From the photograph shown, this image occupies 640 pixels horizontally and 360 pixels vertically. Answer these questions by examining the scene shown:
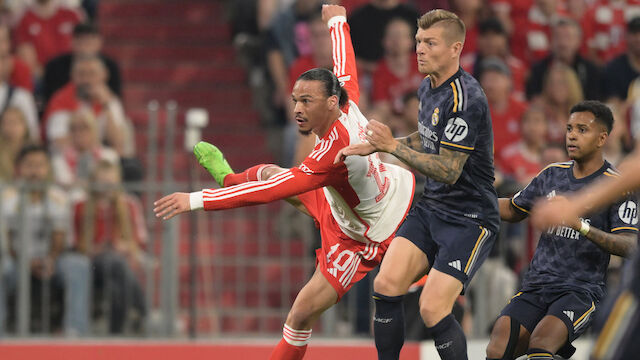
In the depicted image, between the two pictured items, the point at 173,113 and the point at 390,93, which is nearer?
the point at 173,113

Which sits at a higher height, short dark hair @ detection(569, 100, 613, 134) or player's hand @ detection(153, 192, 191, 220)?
short dark hair @ detection(569, 100, 613, 134)

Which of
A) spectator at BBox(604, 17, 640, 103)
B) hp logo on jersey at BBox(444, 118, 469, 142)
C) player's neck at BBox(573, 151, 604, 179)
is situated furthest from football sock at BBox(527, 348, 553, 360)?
spectator at BBox(604, 17, 640, 103)

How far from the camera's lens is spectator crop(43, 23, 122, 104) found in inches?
462

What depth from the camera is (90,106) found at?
1112 centimetres

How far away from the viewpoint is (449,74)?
6.46m

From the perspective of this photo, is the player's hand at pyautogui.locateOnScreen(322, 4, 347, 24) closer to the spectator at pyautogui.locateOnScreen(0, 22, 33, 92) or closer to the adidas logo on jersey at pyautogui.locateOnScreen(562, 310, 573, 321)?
the adidas logo on jersey at pyautogui.locateOnScreen(562, 310, 573, 321)

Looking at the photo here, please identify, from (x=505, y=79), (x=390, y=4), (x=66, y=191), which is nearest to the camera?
(x=66, y=191)

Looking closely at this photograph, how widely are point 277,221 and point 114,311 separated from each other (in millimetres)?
1692

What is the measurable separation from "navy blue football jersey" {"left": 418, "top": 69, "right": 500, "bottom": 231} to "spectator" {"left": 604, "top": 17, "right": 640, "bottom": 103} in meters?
5.29

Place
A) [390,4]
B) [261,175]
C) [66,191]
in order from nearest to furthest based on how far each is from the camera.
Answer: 1. [261,175]
2. [66,191]
3. [390,4]

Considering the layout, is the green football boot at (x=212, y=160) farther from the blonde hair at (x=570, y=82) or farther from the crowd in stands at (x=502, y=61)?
the blonde hair at (x=570, y=82)

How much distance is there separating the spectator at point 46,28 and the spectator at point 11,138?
172 cm

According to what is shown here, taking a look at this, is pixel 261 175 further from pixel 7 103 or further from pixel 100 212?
pixel 7 103

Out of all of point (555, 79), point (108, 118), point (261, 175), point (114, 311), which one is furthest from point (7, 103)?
point (555, 79)
